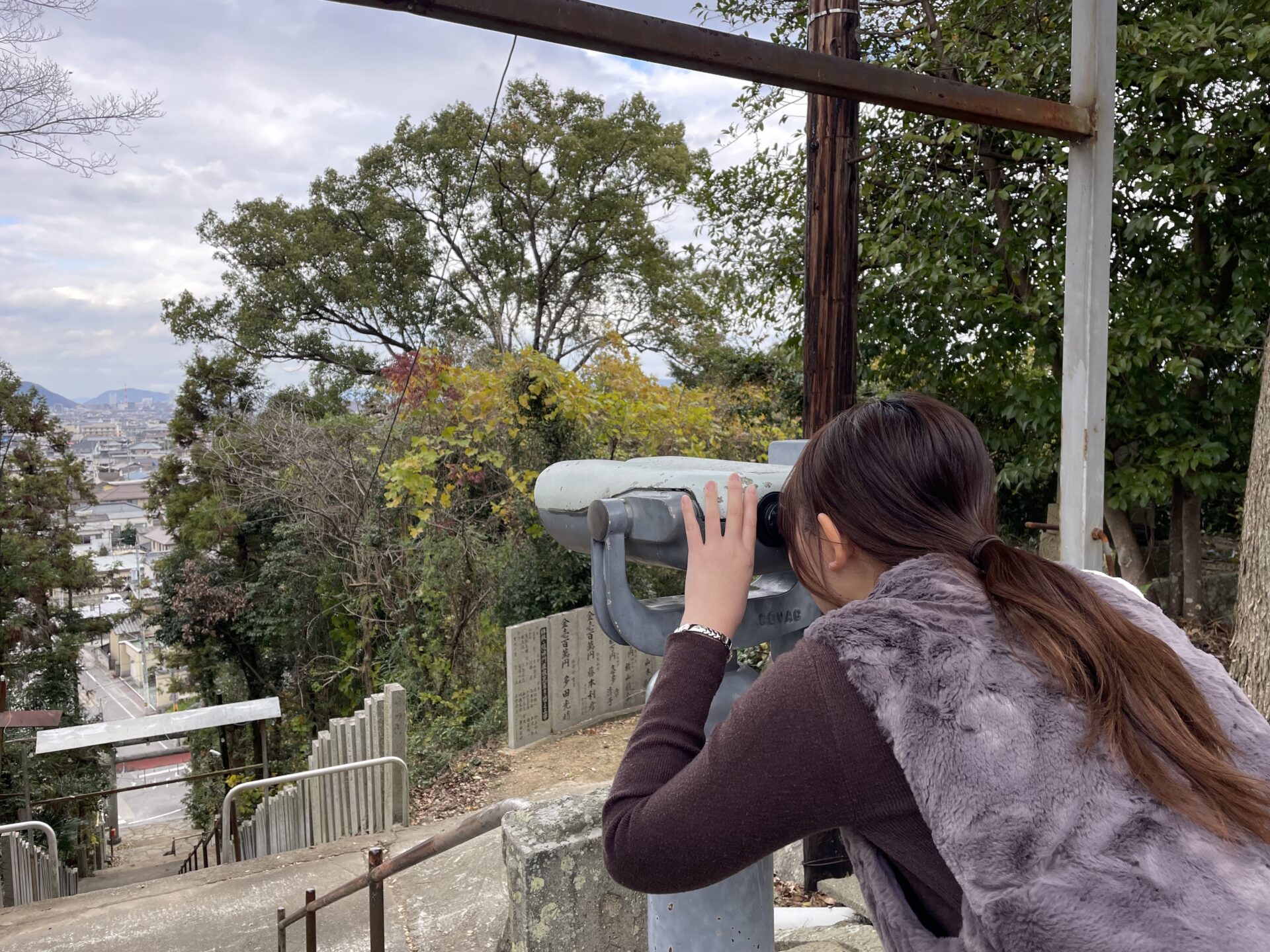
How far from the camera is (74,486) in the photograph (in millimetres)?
14906

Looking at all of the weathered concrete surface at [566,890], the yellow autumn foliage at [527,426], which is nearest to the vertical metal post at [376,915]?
the weathered concrete surface at [566,890]

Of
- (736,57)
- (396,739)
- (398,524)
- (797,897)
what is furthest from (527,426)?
(736,57)

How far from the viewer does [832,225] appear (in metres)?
3.11

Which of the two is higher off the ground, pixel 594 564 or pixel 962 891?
pixel 594 564

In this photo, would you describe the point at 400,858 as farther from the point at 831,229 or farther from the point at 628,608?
the point at 831,229

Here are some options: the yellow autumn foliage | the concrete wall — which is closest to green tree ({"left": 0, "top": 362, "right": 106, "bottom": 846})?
the concrete wall

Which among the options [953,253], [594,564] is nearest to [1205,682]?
[594,564]

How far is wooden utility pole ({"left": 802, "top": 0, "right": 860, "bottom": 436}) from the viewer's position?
309 cm

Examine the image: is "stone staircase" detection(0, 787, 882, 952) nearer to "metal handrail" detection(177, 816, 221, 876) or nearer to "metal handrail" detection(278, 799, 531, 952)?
"metal handrail" detection(278, 799, 531, 952)

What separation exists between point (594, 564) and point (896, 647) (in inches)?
21.1

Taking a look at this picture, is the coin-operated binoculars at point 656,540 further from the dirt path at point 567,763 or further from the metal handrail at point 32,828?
the metal handrail at point 32,828

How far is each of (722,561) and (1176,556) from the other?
695cm

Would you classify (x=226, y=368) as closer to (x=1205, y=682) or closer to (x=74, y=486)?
(x=74, y=486)

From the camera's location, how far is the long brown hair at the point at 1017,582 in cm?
82
